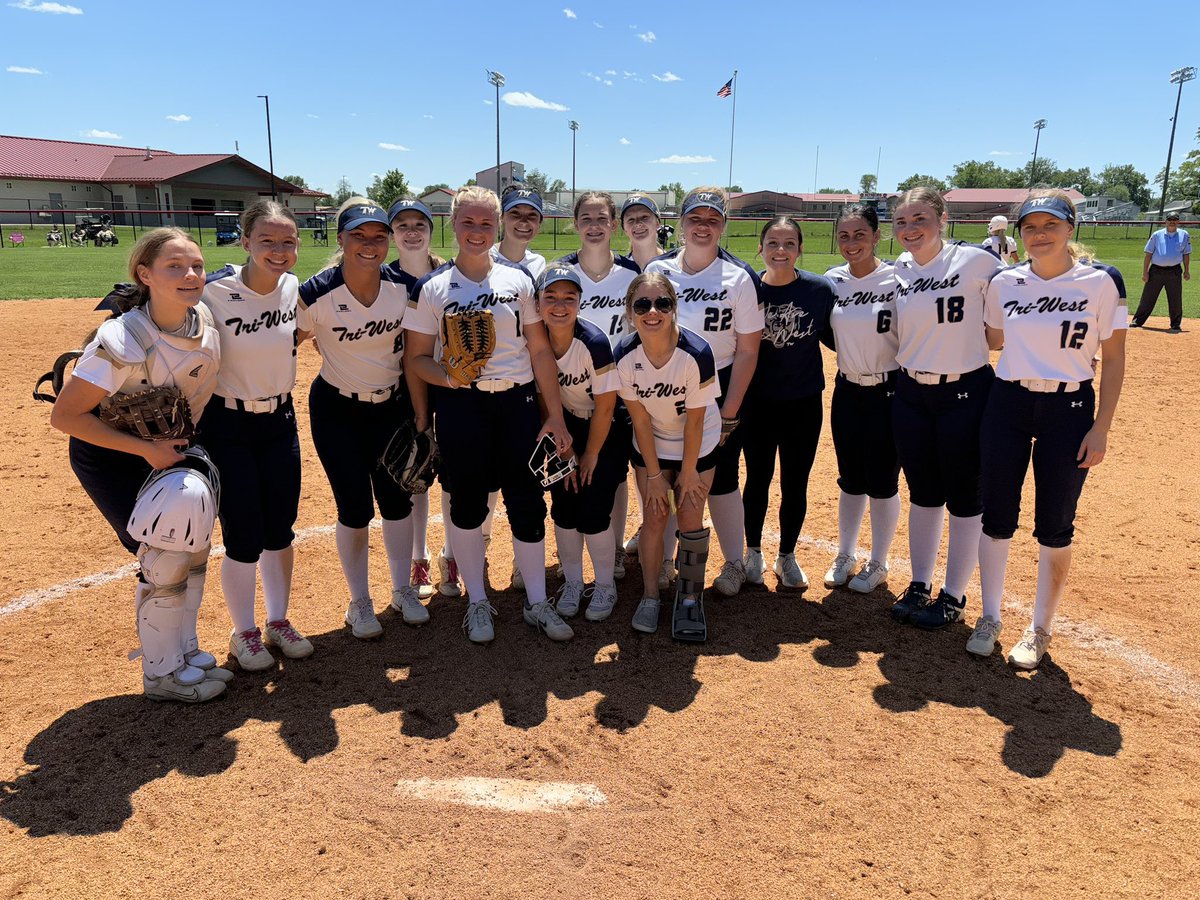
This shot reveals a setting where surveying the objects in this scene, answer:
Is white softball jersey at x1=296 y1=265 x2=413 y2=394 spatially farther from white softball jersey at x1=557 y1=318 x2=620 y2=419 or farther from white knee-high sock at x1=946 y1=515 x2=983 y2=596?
white knee-high sock at x1=946 y1=515 x2=983 y2=596

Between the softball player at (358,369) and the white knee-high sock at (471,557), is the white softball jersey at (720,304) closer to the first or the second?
the softball player at (358,369)

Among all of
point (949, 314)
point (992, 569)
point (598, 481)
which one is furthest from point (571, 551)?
point (949, 314)

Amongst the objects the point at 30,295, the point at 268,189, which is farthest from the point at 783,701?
Answer: the point at 268,189

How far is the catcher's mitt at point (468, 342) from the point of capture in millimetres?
3541

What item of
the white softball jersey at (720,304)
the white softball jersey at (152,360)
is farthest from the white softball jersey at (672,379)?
the white softball jersey at (152,360)

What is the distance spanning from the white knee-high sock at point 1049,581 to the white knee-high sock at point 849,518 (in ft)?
3.15

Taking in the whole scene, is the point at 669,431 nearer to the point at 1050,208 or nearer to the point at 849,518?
the point at 849,518

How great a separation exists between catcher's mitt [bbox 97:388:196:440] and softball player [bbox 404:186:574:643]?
102 centimetres

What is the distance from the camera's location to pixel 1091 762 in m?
2.95

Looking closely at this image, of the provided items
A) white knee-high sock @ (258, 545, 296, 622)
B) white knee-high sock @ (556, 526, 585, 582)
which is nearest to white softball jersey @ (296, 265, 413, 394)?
white knee-high sock @ (258, 545, 296, 622)

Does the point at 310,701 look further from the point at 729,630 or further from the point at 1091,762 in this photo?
the point at 1091,762

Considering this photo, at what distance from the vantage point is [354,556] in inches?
155

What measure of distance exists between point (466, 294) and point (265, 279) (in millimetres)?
850

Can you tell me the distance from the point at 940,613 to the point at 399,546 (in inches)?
108
